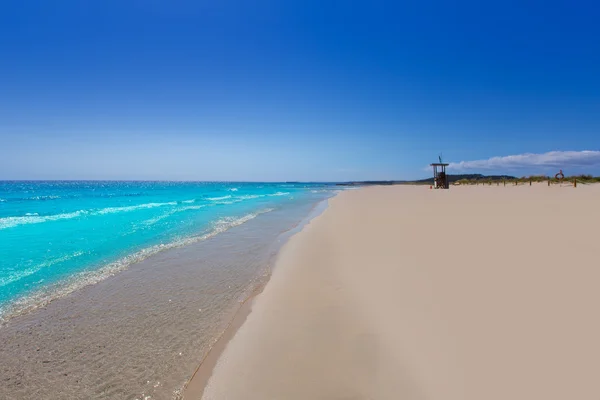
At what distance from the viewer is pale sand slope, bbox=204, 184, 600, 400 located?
3.36 meters

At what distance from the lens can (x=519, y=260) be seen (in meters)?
7.20

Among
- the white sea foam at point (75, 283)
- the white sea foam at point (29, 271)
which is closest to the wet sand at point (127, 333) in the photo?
the white sea foam at point (75, 283)

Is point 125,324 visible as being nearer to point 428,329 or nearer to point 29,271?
point 428,329

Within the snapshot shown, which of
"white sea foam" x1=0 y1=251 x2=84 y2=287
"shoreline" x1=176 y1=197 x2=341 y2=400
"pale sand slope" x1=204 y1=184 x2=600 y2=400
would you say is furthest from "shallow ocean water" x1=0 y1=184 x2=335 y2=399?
"pale sand slope" x1=204 y1=184 x2=600 y2=400

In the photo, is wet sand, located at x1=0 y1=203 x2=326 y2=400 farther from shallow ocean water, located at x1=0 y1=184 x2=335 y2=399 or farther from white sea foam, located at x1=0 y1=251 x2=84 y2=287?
white sea foam, located at x1=0 y1=251 x2=84 y2=287

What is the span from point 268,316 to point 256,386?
186cm

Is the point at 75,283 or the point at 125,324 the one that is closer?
the point at 125,324

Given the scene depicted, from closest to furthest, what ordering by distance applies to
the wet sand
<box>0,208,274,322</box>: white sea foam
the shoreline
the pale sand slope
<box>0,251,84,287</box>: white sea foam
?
the pale sand slope < the shoreline < the wet sand < <box>0,208,274,322</box>: white sea foam < <box>0,251,84,287</box>: white sea foam

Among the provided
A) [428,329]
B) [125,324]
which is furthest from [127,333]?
[428,329]

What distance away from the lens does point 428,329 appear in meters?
4.44

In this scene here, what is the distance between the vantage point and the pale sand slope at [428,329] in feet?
11.0

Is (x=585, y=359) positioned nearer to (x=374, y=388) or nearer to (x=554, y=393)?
(x=554, y=393)

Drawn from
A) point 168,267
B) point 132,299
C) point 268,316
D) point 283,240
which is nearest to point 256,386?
point 268,316

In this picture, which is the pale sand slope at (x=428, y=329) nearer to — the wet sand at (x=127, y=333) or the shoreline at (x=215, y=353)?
the shoreline at (x=215, y=353)
